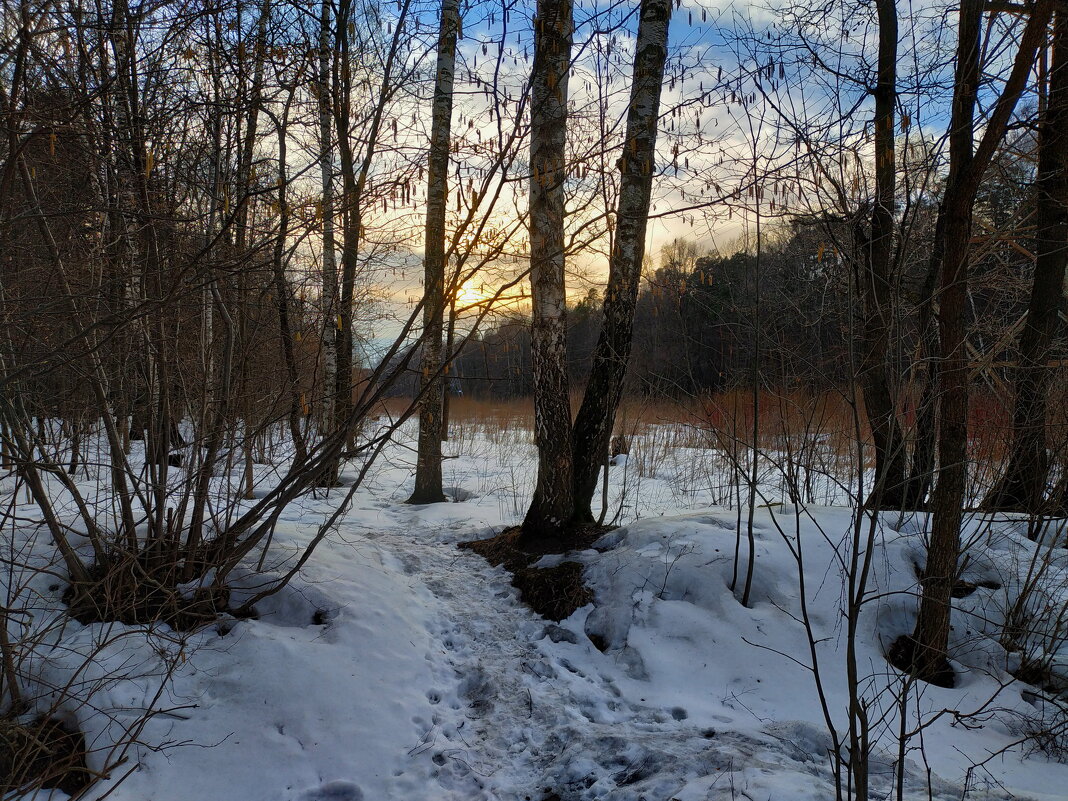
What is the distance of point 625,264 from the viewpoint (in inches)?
198

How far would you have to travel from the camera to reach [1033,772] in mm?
2830

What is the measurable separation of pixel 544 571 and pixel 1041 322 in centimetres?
475

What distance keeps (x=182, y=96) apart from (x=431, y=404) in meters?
4.18

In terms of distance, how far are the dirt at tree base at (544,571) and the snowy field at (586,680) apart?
92 mm

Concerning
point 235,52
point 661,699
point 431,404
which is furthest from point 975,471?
point 235,52

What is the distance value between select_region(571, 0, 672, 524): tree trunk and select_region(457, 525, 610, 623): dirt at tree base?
29 centimetres

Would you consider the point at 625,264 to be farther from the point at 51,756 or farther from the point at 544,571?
the point at 51,756

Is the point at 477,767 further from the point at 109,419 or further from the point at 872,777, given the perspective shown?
the point at 109,419

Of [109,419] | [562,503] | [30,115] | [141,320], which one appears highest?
[30,115]

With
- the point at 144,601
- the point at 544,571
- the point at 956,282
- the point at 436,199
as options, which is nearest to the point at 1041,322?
the point at 956,282

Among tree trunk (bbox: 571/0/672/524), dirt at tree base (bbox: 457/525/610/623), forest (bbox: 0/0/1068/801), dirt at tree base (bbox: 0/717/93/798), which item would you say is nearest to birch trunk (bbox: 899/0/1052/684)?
forest (bbox: 0/0/1068/801)

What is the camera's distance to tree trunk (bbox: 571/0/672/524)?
16.1ft

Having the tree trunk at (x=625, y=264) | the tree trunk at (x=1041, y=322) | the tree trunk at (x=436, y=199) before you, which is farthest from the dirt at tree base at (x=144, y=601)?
the tree trunk at (x=1041, y=322)

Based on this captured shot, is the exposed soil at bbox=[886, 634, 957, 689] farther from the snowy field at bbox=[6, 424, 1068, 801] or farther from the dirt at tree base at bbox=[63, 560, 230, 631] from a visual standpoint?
the dirt at tree base at bbox=[63, 560, 230, 631]
